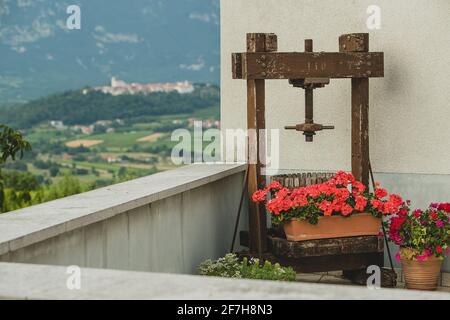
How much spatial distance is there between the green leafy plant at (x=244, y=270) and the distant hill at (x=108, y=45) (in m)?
34.0

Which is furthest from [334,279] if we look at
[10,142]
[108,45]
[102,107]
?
[108,45]

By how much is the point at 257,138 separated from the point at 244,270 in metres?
1.04

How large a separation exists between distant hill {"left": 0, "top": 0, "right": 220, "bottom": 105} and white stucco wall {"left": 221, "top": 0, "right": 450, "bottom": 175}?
107 feet

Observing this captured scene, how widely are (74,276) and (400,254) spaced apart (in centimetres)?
400

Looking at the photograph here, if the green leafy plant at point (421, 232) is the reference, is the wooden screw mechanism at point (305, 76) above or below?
above

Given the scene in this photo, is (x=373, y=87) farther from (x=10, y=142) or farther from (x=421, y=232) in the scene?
(x=10, y=142)

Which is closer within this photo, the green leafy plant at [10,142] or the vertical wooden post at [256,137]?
the green leafy plant at [10,142]

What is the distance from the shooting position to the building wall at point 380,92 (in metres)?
6.95

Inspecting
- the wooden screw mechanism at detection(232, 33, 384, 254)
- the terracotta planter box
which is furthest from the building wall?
the terracotta planter box

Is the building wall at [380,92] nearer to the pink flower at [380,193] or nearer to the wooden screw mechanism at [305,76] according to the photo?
the wooden screw mechanism at [305,76]

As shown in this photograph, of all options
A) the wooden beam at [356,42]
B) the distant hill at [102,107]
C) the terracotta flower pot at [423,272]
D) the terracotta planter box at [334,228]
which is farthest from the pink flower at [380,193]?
the distant hill at [102,107]

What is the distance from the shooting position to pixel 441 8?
6.88 meters
